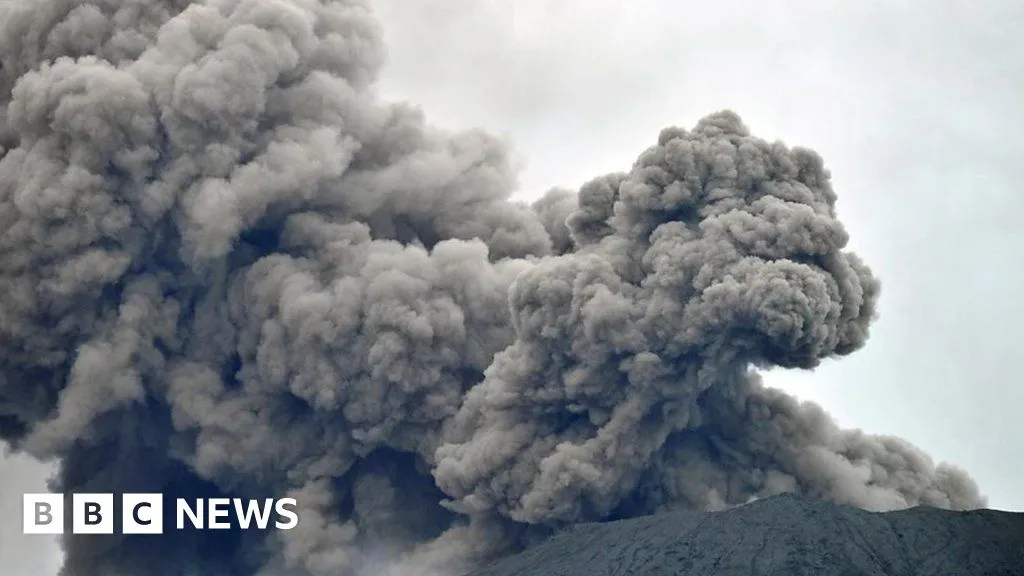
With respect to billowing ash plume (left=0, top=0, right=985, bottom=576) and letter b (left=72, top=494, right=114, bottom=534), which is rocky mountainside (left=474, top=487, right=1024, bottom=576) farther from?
letter b (left=72, top=494, right=114, bottom=534)

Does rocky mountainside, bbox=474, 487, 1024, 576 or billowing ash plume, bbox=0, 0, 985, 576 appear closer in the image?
rocky mountainside, bbox=474, 487, 1024, 576

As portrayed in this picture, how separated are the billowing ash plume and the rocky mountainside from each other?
9.89ft

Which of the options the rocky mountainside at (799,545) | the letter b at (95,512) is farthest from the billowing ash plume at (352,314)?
the rocky mountainside at (799,545)

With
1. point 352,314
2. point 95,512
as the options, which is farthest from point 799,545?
point 95,512

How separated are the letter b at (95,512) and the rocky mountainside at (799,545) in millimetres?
12378

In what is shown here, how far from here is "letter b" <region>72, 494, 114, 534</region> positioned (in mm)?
46375

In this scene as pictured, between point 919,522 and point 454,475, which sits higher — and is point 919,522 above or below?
below

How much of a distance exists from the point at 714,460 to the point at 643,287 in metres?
4.77

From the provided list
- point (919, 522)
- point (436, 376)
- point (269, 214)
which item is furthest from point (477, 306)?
point (919, 522)

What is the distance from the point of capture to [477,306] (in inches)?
1807

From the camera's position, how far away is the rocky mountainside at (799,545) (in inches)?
1420

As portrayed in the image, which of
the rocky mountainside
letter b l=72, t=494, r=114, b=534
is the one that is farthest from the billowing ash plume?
the rocky mountainside

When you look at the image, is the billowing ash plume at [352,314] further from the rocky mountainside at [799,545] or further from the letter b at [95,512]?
the rocky mountainside at [799,545]

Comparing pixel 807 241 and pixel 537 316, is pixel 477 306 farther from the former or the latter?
pixel 807 241
